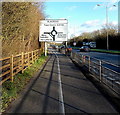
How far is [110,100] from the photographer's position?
5199mm

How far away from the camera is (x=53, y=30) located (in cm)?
2097

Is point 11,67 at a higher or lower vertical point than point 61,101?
higher

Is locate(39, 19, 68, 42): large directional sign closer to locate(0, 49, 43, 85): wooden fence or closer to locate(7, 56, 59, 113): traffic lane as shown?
locate(0, 49, 43, 85): wooden fence

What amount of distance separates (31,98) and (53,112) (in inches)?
55.0

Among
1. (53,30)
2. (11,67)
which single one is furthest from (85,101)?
(53,30)

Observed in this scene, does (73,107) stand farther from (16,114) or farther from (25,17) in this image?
(25,17)

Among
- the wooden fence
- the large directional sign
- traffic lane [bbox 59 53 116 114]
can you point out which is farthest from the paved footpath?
the large directional sign

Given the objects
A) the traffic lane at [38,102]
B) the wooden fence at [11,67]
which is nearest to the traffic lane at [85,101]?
the traffic lane at [38,102]

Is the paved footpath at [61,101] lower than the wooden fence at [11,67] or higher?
lower

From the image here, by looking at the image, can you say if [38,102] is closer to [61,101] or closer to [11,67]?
[61,101]

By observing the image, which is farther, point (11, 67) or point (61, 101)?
point (11, 67)

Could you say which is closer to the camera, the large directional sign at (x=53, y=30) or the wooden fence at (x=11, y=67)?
the wooden fence at (x=11, y=67)

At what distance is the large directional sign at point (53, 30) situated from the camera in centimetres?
2052

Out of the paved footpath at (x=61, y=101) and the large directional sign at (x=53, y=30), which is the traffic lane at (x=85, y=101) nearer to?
the paved footpath at (x=61, y=101)
